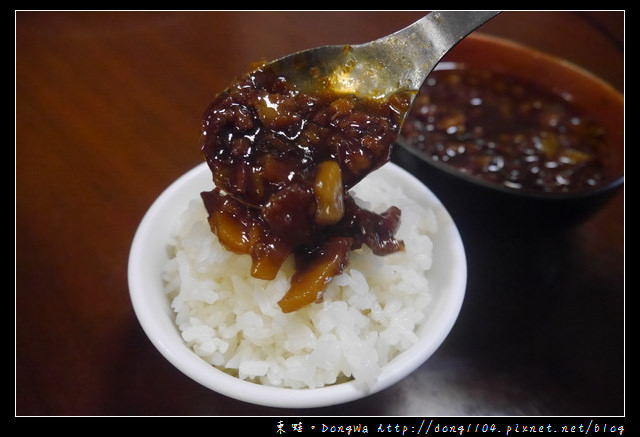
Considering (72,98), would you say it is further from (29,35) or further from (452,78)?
(452,78)

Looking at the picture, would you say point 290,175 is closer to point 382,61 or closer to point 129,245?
point 382,61

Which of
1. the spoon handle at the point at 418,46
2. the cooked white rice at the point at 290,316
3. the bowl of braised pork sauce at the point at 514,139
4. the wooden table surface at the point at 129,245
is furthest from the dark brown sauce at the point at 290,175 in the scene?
the wooden table surface at the point at 129,245

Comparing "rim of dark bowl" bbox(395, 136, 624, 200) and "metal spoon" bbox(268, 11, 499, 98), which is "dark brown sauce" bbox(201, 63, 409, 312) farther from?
"rim of dark bowl" bbox(395, 136, 624, 200)

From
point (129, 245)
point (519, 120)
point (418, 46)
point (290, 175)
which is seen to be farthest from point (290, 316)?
point (519, 120)

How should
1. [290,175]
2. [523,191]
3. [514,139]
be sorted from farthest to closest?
[514,139] < [523,191] < [290,175]

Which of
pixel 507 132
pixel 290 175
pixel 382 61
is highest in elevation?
pixel 382 61

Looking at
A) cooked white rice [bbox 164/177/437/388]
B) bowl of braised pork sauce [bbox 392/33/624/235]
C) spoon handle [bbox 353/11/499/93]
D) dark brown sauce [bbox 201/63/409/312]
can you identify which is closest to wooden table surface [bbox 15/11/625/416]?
bowl of braised pork sauce [bbox 392/33/624/235]

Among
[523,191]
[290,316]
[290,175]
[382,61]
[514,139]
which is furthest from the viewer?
[514,139]
